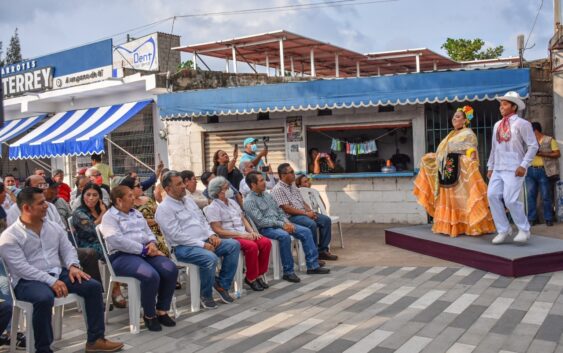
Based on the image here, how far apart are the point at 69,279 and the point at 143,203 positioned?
1601 mm

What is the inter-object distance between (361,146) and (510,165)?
4.36 meters

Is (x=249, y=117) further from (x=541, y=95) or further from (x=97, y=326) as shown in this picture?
(x=97, y=326)

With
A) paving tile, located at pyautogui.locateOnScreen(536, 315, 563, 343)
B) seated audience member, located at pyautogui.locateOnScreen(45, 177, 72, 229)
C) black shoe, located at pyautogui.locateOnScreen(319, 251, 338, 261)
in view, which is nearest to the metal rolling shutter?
black shoe, located at pyautogui.locateOnScreen(319, 251, 338, 261)

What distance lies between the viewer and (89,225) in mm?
5301

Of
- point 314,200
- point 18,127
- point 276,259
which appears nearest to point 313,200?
point 314,200

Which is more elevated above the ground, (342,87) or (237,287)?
(342,87)

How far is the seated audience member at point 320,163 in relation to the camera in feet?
34.1

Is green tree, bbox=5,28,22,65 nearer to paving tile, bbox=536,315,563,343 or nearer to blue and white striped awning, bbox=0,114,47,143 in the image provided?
blue and white striped awning, bbox=0,114,47,143

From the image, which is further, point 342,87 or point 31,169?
point 31,169

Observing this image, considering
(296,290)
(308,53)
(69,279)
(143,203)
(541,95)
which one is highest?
(308,53)

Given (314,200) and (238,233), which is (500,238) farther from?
(238,233)

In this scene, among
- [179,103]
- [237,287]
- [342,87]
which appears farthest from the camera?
[179,103]

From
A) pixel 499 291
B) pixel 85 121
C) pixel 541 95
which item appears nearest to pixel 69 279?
pixel 499 291

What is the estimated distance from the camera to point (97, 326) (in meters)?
4.09
